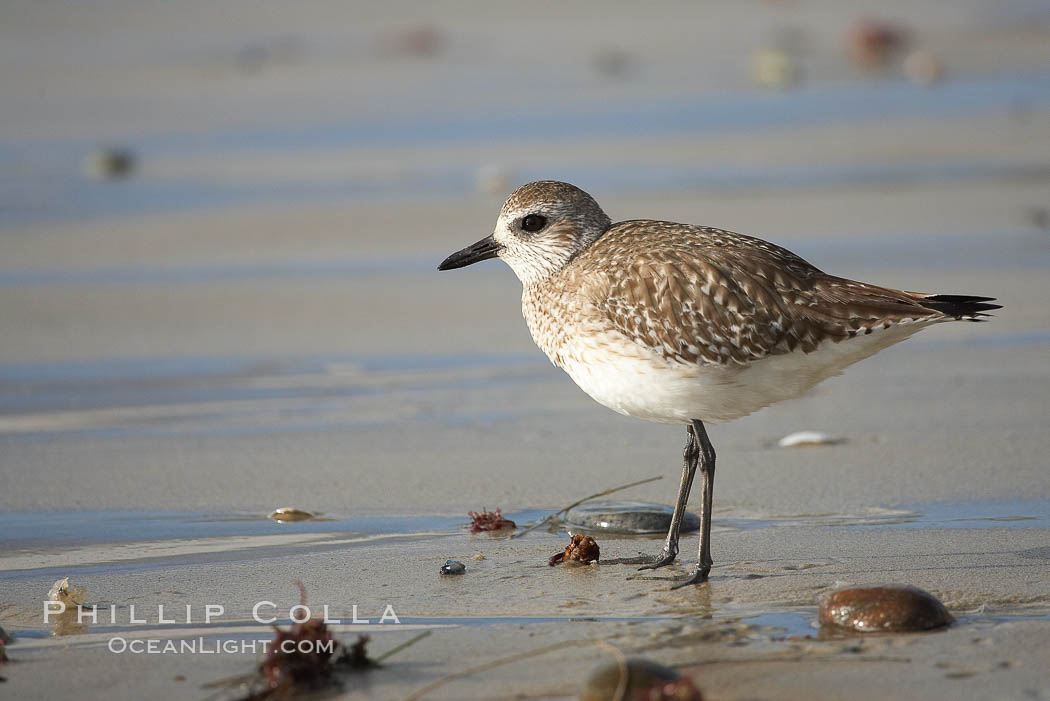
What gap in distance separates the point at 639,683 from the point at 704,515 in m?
1.46

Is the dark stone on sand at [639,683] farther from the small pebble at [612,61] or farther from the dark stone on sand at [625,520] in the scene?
the small pebble at [612,61]

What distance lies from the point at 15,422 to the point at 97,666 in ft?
11.9

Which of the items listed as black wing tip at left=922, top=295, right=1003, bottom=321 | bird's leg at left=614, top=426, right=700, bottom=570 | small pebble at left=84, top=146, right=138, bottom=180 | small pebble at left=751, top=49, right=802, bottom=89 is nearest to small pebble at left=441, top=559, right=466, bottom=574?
bird's leg at left=614, top=426, right=700, bottom=570

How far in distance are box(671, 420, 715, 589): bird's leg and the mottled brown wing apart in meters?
0.39

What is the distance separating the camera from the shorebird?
5.33 meters

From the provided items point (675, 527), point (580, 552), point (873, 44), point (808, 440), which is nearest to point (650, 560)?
point (675, 527)

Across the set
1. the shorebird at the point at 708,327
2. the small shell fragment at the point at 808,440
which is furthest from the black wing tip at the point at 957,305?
the small shell fragment at the point at 808,440

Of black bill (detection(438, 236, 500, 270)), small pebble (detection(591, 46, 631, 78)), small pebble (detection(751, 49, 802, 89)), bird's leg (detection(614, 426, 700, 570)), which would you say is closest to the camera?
bird's leg (detection(614, 426, 700, 570))

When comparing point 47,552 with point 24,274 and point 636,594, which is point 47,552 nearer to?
point 636,594

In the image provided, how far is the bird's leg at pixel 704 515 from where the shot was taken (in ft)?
17.0

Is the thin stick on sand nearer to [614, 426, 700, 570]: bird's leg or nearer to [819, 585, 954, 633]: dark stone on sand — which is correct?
[614, 426, 700, 570]: bird's leg

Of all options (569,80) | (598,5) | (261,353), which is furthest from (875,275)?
(598,5)

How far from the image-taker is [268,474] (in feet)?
22.4

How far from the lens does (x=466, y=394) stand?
8156 mm
